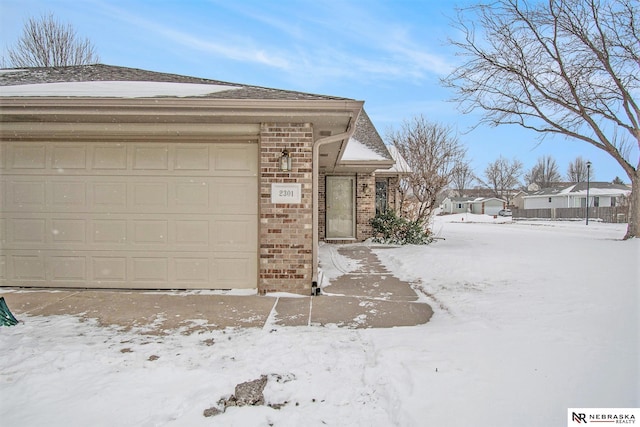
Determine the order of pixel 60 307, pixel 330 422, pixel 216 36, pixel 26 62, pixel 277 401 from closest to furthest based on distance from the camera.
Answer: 1. pixel 330 422
2. pixel 277 401
3. pixel 60 307
4. pixel 216 36
5. pixel 26 62

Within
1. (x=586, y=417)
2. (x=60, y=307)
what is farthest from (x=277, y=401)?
(x=60, y=307)

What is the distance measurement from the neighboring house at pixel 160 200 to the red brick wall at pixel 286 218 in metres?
0.01

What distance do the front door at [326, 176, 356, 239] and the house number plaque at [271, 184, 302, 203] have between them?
7.20 m

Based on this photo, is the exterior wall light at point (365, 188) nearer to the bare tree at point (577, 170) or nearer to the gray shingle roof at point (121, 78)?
the gray shingle roof at point (121, 78)

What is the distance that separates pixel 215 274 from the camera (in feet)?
18.1

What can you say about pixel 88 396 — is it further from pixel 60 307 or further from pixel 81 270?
pixel 81 270

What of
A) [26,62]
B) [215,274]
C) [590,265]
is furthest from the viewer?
[26,62]

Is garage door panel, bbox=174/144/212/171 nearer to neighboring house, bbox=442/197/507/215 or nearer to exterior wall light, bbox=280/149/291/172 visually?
exterior wall light, bbox=280/149/291/172

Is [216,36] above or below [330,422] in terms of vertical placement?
above

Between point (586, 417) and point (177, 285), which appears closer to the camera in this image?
point (586, 417)

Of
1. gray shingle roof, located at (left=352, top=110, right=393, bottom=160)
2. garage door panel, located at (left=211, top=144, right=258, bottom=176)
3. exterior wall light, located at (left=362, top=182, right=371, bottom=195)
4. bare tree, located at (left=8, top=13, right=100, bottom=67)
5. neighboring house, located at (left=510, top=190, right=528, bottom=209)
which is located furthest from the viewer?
neighboring house, located at (left=510, top=190, right=528, bottom=209)

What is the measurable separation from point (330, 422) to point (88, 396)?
1704 mm

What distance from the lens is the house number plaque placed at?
5258 mm

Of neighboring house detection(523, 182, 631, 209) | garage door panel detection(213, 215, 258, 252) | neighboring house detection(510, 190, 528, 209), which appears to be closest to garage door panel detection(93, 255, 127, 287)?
garage door panel detection(213, 215, 258, 252)
